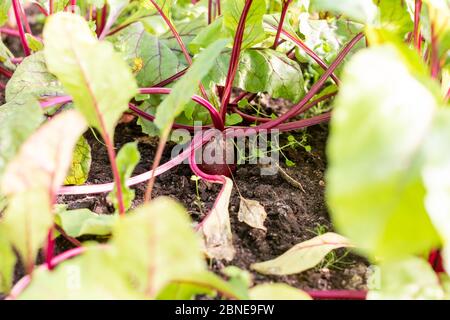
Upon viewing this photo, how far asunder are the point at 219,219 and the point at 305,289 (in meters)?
0.16

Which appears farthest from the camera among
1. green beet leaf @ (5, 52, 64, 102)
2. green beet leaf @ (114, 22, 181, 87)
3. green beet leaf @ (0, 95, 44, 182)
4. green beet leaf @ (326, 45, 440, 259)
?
green beet leaf @ (114, 22, 181, 87)

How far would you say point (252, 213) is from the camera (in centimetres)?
87

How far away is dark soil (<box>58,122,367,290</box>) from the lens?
2.52ft

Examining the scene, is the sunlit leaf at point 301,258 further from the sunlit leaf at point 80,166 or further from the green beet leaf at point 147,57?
the green beet leaf at point 147,57

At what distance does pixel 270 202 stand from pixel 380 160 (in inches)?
19.9

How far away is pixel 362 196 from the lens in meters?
0.41

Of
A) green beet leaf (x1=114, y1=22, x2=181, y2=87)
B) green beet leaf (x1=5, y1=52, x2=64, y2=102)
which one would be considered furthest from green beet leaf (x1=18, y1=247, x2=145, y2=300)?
green beet leaf (x1=114, y1=22, x2=181, y2=87)

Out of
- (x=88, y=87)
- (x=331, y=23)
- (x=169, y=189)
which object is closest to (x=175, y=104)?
(x=88, y=87)

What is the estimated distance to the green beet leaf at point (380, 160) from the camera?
1.36 ft

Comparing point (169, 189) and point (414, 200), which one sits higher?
point (414, 200)

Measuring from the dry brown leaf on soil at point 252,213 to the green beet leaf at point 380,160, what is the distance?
1.34ft

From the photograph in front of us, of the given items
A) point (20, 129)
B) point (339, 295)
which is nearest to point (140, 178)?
point (20, 129)

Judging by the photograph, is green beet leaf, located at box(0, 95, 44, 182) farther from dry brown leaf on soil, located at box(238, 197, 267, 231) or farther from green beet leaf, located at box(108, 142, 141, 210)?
dry brown leaf on soil, located at box(238, 197, 267, 231)

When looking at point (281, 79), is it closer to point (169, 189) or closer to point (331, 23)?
point (331, 23)
